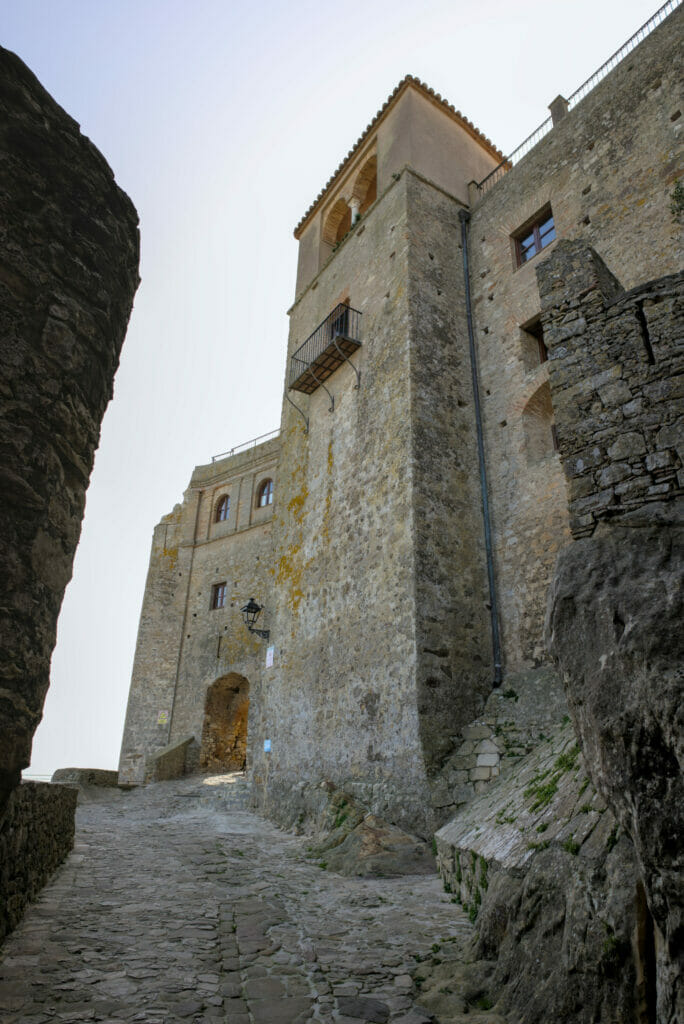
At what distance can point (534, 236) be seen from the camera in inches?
410

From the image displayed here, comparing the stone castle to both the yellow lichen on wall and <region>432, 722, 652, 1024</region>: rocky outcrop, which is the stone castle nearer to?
<region>432, 722, 652, 1024</region>: rocky outcrop

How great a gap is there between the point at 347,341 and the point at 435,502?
4.01 meters

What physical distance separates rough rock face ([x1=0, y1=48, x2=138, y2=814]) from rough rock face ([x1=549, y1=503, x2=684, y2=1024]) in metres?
2.21

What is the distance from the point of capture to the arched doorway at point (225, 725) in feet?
60.3

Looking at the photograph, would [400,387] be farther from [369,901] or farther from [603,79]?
[369,901]

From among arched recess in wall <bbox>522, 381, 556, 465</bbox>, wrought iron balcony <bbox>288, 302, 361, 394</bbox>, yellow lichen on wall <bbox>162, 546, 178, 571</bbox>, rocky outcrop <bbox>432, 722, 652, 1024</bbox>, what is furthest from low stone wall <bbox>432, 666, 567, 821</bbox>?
yellow lichen on wall <bbox>162, 546, 178, 571</bbox>

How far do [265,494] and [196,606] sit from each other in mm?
4578

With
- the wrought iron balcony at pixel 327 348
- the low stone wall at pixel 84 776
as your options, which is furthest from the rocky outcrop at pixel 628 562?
the low stone wall at pixel 84 776

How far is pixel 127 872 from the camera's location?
20.0 ft

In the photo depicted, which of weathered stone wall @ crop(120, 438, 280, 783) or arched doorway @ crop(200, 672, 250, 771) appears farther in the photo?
weathered stone wall @ crop(120, 438, 280, 783)

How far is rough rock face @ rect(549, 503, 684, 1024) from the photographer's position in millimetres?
2172

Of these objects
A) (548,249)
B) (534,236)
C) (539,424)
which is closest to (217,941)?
(539,424)

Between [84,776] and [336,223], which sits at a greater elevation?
[336,223]

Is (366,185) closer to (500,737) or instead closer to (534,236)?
(534,236)
